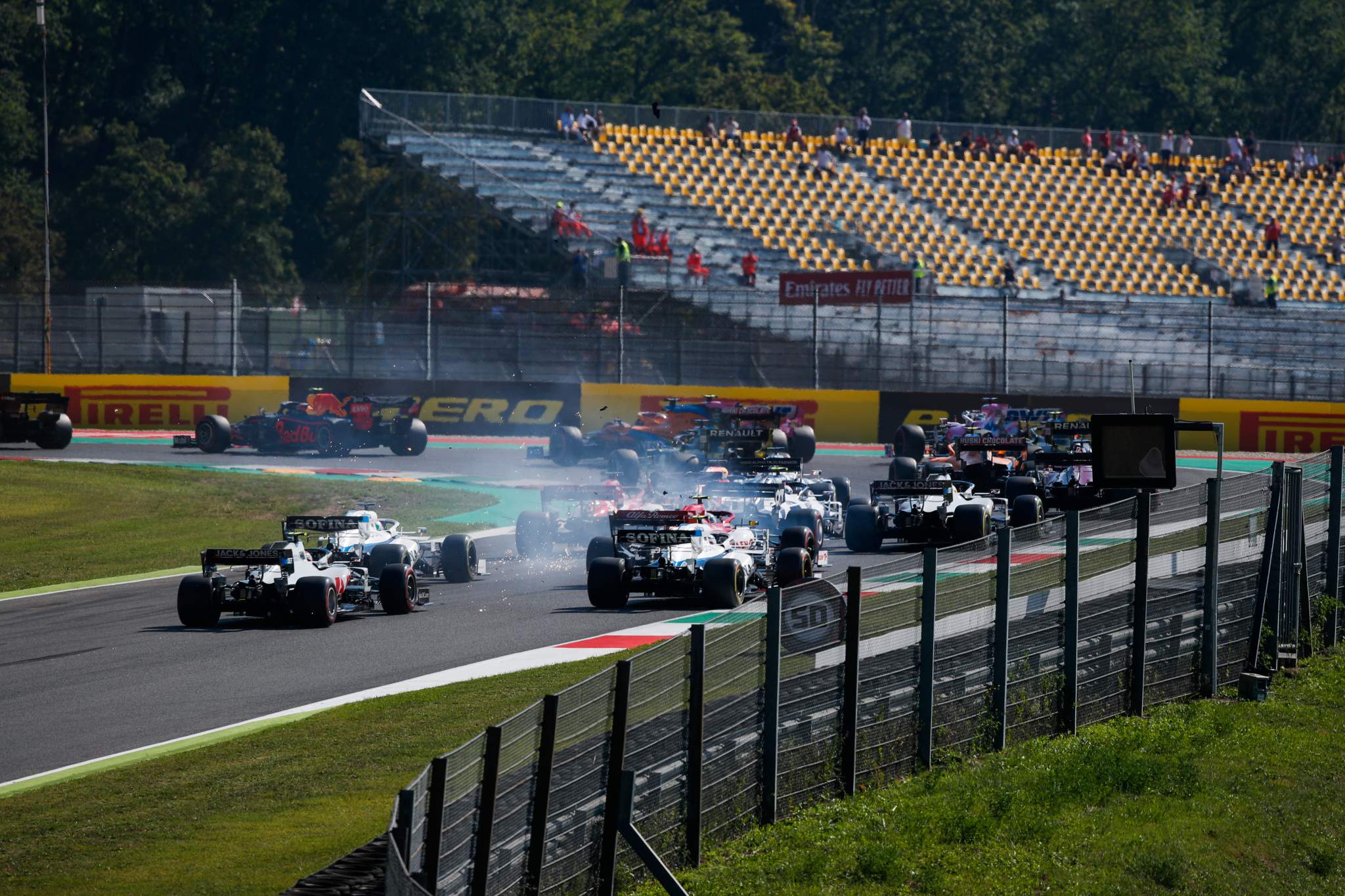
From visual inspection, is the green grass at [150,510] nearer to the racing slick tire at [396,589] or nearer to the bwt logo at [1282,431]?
the racing slick tire at [396,589]

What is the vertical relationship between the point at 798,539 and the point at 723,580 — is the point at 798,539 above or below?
above

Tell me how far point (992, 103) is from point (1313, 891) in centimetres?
8226

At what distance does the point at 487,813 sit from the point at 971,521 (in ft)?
51.9

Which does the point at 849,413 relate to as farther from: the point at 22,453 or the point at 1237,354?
the point at 22,453

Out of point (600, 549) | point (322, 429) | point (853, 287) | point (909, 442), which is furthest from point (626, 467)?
point (853, 287)

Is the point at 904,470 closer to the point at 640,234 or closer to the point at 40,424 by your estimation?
the point at 40,424

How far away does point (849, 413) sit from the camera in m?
39.9

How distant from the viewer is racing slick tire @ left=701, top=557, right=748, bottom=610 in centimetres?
1848

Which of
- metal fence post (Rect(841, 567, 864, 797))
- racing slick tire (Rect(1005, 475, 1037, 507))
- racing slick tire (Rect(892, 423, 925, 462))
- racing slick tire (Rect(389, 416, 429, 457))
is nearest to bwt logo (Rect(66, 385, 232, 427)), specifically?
racing slick tire (Rect(389, 416, 429, 457))

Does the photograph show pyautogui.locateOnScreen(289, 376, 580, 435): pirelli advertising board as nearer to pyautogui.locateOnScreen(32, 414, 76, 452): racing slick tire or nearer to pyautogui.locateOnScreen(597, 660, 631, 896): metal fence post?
pyautogui.locateOnScreen(32, 414, 76, 452): racing slick tire

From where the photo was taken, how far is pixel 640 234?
49.5 metres

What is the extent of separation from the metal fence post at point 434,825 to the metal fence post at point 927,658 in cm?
410

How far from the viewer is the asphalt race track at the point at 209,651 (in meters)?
14.1

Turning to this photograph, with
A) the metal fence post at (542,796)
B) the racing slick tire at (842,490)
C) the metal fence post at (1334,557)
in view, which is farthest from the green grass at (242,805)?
the racing slick tire at (842,490)
